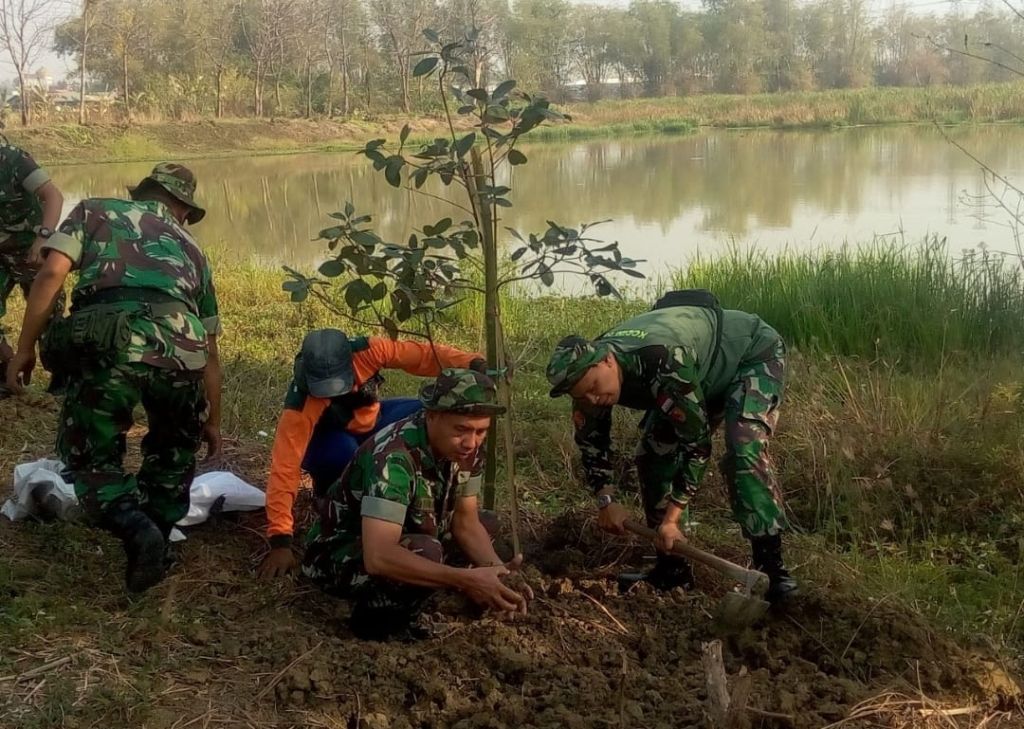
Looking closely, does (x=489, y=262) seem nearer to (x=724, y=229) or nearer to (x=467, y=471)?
(x=467, y=471)

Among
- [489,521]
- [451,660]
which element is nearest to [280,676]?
[451,660]

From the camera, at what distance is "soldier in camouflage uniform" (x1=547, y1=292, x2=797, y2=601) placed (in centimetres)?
276

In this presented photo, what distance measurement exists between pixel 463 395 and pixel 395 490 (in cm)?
33

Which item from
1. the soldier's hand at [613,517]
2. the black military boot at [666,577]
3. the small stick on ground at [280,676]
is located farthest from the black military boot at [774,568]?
the small stick on ground at [280,676]

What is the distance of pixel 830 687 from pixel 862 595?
574 millimetres

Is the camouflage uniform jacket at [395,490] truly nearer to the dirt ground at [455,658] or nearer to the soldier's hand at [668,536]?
the dirt ground at [455,658]

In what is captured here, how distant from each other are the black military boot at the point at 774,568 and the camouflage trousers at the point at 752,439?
0.15ft

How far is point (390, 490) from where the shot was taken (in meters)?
2.46

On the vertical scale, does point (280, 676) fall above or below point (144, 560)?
below

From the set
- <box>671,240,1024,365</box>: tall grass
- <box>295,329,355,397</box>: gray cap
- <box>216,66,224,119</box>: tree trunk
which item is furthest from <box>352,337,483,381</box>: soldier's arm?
<box>216,66,224,119</box>: tree trunk

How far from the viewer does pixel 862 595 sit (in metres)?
2.89

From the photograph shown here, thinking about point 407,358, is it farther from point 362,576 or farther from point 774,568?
point 774,568

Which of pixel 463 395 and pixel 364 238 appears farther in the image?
pixel 364 238

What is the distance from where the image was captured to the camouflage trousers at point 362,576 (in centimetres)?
258
